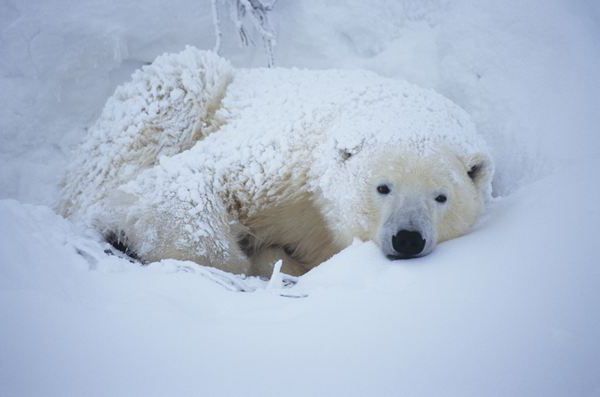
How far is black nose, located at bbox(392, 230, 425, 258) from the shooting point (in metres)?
2.51

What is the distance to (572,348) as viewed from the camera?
139cm

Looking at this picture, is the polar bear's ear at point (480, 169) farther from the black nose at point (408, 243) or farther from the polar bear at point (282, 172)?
the black nose at point (408, 243)

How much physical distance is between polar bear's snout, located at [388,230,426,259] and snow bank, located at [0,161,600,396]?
0.37m

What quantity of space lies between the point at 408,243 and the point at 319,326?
3.17ft

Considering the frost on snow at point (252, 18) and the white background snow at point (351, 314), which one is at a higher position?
the frost on snow at point (252, 18)

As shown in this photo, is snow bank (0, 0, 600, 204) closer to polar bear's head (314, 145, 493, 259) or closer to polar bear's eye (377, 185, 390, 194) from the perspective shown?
polar bear's head (314, 145, 493, 259)

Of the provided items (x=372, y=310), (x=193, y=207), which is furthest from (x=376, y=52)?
(x=372, y=310)

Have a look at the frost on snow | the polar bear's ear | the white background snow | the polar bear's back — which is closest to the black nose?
the white background snow

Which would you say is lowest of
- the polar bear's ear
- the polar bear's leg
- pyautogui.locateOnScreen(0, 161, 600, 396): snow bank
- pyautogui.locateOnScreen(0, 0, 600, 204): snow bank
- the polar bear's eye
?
pyautogui.locateOnScreen(0, 161, 600, 396): snow bank

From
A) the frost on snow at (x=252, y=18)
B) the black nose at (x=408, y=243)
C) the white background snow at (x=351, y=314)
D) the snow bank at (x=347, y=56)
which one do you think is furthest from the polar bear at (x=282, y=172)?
the frost on snow at (x=252, y=18)

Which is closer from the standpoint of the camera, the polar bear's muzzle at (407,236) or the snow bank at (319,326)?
the snow bank at (319,326)

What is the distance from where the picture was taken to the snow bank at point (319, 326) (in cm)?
139

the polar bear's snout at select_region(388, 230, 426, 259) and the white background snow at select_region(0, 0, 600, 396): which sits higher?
the polar bear's snout at select_region(388, 230, 426, 259)

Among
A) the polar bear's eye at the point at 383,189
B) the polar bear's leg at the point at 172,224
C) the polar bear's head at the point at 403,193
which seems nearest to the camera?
the polar bear's head at the point at 403,193
